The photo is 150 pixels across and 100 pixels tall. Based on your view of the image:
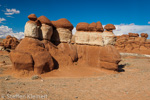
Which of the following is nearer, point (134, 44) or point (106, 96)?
point (106, 96)

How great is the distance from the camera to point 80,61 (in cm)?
1049

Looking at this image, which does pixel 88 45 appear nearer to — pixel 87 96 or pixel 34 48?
pixel 34 48

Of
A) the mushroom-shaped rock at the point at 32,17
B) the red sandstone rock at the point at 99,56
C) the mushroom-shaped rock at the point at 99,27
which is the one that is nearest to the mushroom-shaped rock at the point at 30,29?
the mushroom-shaped rock at the point at 32,17

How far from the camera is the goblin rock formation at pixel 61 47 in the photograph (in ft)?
25.8

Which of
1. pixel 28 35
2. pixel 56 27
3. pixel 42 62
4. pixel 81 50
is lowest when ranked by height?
pixel 42 62

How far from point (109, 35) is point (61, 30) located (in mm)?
4348

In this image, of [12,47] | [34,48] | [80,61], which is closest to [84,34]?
[80,61]

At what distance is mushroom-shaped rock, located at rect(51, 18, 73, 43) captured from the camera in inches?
411

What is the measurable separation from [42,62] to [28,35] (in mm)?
2286

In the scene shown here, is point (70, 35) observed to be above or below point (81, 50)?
above

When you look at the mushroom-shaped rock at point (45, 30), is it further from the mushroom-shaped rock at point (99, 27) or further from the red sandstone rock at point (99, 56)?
A: the mushroom-shaped rock at point (99, 27)

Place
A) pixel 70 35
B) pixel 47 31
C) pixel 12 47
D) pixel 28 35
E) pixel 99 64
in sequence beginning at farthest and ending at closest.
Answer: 1. pixel 12 47
2. pixel 70 35
3. pixel 99 64
4. pixel 47 31
5. pixel 28 35

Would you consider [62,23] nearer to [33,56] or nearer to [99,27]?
[99,27]

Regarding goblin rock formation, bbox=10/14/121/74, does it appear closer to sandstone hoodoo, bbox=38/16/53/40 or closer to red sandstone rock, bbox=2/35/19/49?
sandstone hoodoo, bbox=38/16/53/40
